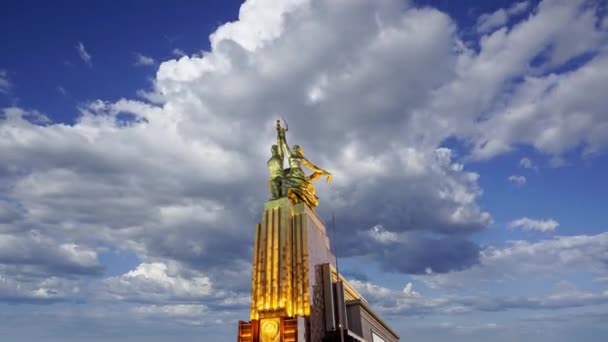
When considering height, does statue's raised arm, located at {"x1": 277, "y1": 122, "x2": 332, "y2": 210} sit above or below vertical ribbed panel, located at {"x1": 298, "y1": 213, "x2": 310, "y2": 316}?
above

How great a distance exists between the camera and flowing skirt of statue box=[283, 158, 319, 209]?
172 ft

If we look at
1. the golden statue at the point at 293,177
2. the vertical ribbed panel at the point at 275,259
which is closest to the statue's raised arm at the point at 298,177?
the golden statue at the point at 293,177

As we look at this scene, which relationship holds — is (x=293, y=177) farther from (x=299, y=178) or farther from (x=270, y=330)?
(x=270, y=330)

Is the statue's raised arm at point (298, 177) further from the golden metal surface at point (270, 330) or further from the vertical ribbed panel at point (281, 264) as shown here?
the golden metal surface at point (270, 330)

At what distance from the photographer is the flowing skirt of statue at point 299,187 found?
172 ft

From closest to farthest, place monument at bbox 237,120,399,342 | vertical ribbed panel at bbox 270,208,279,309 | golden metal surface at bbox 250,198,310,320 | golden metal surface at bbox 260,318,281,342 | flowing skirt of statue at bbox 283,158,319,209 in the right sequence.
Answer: golden metal surface at bbox 260,318,281,342 → monument at bbox 237,120,399,342 → golden metal surface at bbox 250,198,310,320 → vertical ribbed panel at bbox 270,208,279,309 → flowing skirt of statue at bbox 283,158,319,209

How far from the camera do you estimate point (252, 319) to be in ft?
144

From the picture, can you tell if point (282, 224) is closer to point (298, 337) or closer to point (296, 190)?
point (296, 190)

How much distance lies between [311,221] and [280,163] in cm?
945

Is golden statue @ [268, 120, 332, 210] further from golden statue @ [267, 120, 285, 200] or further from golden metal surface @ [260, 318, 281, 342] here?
golden metal surface @ [260, 318, 281, 342]

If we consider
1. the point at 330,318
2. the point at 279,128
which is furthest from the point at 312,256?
the point at 279,128

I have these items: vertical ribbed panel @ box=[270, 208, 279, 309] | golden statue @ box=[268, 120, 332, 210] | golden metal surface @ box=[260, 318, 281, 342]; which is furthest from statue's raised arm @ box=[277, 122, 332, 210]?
golden metal surface @ box=[260, 318, 281, 342]

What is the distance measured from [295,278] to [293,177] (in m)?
13.6

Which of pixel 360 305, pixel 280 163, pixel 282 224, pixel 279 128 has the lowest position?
pixel 360 305
